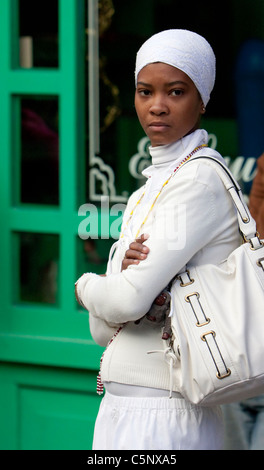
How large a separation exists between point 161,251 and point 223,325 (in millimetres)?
251

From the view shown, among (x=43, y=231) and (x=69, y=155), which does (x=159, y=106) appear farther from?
(x=43, y=231)

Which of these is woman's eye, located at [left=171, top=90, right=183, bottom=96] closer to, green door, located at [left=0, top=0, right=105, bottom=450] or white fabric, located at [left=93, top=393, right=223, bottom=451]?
white fabric, located at [left=93, top=393, right=223, bottom=451]

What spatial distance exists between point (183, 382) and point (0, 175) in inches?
83.7

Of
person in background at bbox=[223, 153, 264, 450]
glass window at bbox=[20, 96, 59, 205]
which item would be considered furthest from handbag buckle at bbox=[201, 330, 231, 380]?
glass window at bbox=[20, 96, 59, 205]

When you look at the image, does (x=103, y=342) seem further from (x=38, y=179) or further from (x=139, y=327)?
(x=38, y=179)

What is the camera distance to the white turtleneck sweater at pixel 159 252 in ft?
7.81

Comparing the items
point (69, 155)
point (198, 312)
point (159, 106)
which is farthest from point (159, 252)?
point (69, 155)

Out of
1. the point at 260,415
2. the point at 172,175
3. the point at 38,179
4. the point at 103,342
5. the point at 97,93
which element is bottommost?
the point at 260,415

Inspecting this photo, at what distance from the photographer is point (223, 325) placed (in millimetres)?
2324

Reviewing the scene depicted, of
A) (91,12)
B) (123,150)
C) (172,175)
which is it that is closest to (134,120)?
(123,150)

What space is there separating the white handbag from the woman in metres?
0.07

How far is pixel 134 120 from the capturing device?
13.4ft

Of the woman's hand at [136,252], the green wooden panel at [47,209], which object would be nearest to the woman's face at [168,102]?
the woman's hand at [136,252]

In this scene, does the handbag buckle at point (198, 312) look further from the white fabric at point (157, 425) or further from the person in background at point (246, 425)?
the person in background at point (246, 425)
